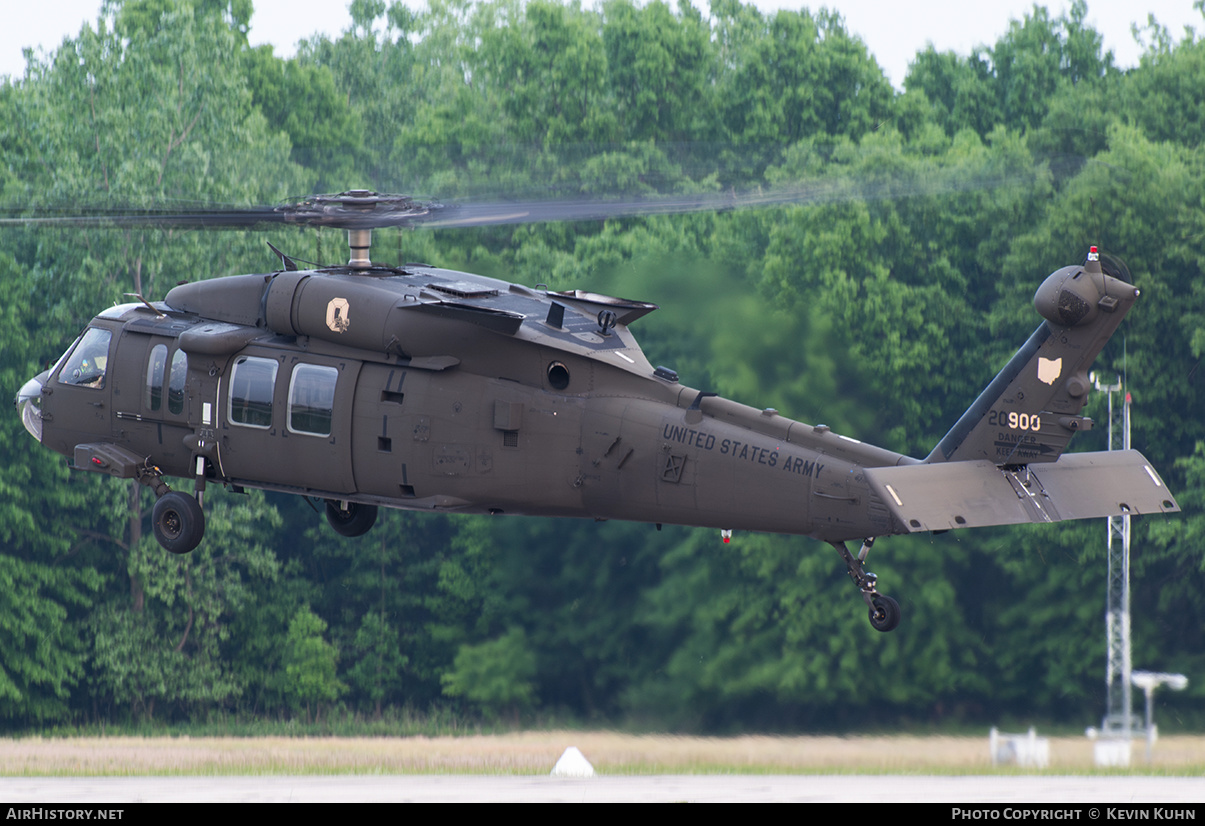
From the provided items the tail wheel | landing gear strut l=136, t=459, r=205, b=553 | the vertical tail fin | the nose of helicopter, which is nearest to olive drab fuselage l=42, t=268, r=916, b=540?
landing gear strut l=136, t=459, r=205, b=553

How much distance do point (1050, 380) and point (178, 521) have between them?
10166 mm

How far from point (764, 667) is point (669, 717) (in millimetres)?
2315

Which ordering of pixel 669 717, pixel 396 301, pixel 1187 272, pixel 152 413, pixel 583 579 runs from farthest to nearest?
pixel 1187 272 < pixel 583 579 < pixel 669 717 < pixel 152 413 < pixel 396 301

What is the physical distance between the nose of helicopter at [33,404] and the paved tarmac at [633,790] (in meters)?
6.67

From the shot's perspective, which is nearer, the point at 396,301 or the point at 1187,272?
the point at 396,301

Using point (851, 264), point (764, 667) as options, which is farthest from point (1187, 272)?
point (764, 667)

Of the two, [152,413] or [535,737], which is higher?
[152,413]

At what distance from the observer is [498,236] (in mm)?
50969

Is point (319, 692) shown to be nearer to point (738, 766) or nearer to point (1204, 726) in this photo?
point (738, 766)

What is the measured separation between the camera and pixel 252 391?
20.9 m

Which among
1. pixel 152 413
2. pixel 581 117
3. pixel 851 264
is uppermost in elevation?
pixel 581 117

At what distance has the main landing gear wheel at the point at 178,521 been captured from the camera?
70.4ft

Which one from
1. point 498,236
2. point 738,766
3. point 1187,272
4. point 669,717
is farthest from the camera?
point 498,236

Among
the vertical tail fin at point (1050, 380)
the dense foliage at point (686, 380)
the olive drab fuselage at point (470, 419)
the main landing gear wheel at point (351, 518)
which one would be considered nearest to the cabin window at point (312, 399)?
the olive drab fuselage at point (470, 419)
